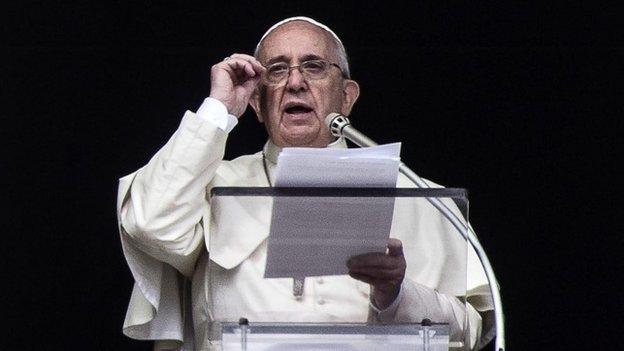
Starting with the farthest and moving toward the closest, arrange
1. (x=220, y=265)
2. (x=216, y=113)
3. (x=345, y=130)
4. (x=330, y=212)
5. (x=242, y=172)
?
(x=242, y=172) < (x=216, y=113) < (x=345, y=130) < (x=220, y=265) < (x=330, y=212)

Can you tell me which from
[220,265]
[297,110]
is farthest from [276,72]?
[220,265]

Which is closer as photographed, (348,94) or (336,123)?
(336,123)

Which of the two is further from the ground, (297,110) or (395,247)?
(297,110)

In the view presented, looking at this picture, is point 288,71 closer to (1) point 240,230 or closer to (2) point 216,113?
(2) point 216,113

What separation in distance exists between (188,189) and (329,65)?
71cm

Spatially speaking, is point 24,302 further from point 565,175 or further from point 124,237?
point 565,175

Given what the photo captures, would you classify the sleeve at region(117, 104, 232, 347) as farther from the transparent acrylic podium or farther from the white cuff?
the transparent acrylic podium

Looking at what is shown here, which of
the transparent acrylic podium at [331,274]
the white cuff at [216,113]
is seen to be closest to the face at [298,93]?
the white cuff at [216,113]

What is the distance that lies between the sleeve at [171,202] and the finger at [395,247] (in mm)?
693

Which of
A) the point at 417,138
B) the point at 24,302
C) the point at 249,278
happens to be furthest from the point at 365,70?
the point at 249,278

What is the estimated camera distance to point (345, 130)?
4.63 m

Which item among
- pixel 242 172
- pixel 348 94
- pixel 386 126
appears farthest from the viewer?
pixel 386 126

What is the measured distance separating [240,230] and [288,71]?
102 centimetres

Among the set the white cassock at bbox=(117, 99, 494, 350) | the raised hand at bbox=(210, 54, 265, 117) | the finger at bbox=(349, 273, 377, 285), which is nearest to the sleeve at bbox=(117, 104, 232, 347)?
the white cassock at bbox=(117, 99, 494, 350)
